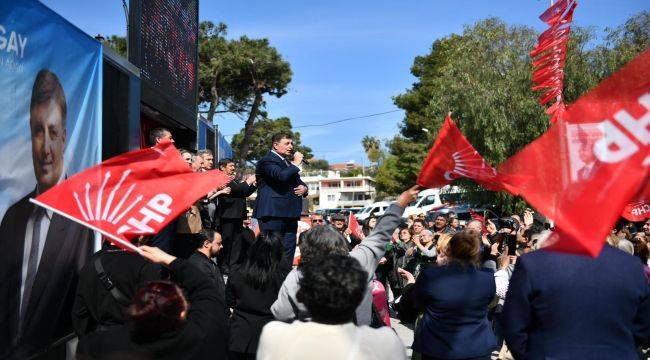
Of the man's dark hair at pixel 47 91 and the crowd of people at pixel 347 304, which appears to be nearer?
the crowd of people at pixel 347 304

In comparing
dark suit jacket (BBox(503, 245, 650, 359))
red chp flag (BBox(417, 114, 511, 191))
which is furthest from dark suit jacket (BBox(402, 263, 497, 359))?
dark suit jacket (BBox(503, 245, 650, 359))

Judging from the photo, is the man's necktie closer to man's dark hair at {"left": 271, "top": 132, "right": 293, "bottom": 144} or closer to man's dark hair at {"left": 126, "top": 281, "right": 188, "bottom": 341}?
man's dark hair at {"left": 126, "top": 281, "right": 188, "bottom": 341}

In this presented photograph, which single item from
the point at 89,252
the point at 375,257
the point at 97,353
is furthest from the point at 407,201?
the point at 89,252

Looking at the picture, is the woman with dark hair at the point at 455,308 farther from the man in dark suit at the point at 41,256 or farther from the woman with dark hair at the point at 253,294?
the man in dark suit at the point at 41,256

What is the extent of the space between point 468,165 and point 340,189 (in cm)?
12379

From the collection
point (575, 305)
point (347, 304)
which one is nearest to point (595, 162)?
point (575, 305)

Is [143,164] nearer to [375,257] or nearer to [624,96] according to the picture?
[375,257]

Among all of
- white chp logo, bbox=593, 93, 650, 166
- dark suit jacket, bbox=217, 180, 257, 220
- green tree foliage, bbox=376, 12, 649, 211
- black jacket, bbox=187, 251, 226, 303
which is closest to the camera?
white chp logo, bbox=593, 93, 650, 166

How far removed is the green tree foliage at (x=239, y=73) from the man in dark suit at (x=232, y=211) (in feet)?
86.5

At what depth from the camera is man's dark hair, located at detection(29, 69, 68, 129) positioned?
4.41 m

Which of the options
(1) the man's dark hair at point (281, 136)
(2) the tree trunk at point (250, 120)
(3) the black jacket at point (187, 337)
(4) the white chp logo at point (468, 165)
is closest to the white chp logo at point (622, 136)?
(4) the white chp logo at point (468, 165)

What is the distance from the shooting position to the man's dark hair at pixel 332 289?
8.64 ft

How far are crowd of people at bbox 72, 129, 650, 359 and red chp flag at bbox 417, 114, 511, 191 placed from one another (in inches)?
12.4

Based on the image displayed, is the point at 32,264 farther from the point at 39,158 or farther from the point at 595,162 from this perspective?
the point at 595,162
